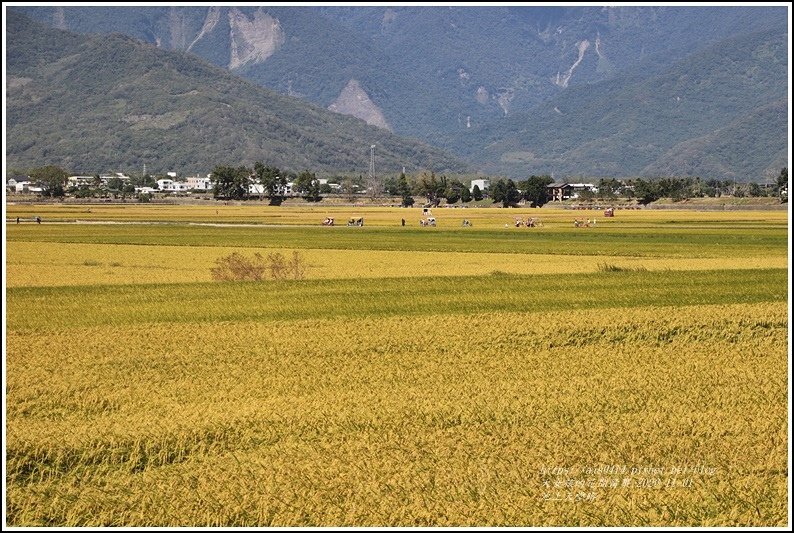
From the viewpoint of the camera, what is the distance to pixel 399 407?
546 inches

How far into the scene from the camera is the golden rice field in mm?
10266

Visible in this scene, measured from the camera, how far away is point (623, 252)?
52062mm

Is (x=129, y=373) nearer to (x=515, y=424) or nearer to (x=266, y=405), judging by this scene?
(x=266, y=405)

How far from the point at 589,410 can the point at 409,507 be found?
472cm

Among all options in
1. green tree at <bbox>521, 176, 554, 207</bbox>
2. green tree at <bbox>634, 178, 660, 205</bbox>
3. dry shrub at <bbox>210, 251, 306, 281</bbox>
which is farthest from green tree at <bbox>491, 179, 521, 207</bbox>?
dry shrub at <bbox>210, 251, 306, 281</bbox>

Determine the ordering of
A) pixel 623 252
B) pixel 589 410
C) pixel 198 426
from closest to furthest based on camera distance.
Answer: pixel 198 426
pixel 589 410
pixel 623 252

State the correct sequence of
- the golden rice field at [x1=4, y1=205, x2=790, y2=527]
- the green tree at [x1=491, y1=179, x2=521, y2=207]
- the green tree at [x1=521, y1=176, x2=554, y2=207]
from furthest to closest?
1. the green tree at [x1=491, y1=179, x2=521, y2=207]
2. the green tree at [x1=521, y1=176, x2=554, y2=207]
3. the golden rice field at [x1=4, y1=205, x2=790, y2=527]

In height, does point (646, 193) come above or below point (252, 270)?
above

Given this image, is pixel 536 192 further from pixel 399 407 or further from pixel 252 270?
pixel 399 407

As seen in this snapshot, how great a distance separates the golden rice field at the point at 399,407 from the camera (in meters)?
10.3

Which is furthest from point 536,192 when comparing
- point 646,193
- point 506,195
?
point 646,193

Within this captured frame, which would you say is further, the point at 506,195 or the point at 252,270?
the point at 506,195

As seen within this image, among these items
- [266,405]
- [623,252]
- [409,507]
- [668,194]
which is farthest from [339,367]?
[668,194]

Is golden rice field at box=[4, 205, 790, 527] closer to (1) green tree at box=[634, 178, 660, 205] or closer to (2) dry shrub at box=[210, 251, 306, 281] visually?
(2) dry shrub at box=[210, 251, 306, 281]
